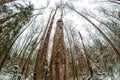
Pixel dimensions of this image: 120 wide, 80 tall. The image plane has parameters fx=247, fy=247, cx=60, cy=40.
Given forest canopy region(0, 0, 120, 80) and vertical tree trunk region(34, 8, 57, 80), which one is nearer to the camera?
forest canopy region(0, 0, 120, 80)

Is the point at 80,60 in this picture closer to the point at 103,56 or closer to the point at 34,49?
the point at 103,56

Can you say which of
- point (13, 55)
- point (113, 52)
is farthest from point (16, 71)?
point (113, 52)

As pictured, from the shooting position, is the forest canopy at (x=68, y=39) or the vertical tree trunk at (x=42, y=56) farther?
the vertical tree trunk at (x=42, y=56)

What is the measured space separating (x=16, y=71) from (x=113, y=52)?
201 inches

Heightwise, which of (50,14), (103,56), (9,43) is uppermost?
(50,14)

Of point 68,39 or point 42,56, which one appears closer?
point 42,56

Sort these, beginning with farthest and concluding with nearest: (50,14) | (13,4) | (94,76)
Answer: (94,76) < (50,14) < (13,4)

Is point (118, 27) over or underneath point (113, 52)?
over

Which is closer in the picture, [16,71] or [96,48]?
[16,71]

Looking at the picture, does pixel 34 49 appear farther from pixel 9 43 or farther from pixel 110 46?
pixel 110 46

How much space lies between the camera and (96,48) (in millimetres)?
13250

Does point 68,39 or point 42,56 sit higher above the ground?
point 68,39

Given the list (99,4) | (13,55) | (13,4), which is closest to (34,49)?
(13,55)

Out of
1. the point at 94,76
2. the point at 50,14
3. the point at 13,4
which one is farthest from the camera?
the point at 94,76
